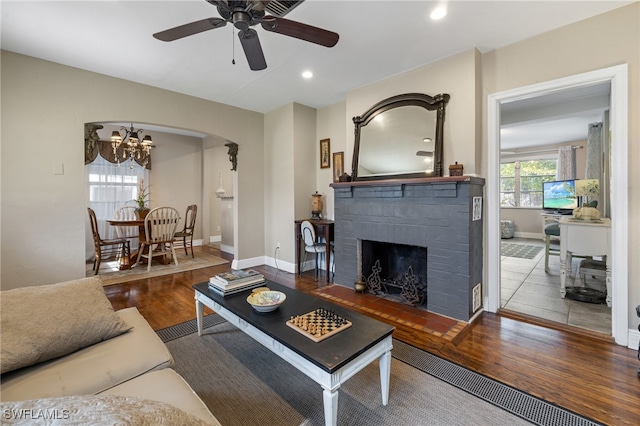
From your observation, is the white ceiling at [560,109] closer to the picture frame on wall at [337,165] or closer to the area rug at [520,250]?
the picture frame on wall at [337,165]

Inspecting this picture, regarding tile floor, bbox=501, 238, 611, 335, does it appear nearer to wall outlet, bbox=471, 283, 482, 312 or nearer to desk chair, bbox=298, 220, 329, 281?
wall outlet, bbox=471, 283, 482, 312

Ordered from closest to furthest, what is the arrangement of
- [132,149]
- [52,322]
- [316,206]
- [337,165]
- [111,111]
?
[52,322] → [111,111] → [337,165] → [316,206] → [132,149]

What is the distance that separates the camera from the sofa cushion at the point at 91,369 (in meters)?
1.08

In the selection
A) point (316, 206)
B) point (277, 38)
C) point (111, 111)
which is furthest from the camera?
point (316, 206)

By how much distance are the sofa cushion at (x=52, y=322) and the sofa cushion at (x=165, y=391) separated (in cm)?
34

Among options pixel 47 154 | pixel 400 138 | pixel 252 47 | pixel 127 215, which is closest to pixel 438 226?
pixel 400 138

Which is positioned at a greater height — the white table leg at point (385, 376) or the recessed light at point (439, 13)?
the recessed light at point (439, 13)

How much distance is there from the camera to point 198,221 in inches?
276

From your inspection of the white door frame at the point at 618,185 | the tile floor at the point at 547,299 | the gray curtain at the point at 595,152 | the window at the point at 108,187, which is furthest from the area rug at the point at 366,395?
the gray curtain at the point at 595,152

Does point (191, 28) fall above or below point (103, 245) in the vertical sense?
above

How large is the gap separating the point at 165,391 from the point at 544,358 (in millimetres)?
2513

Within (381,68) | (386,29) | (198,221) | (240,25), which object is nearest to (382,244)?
(381,68)

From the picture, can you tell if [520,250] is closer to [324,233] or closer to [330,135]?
[324,233]

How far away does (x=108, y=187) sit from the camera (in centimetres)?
572
